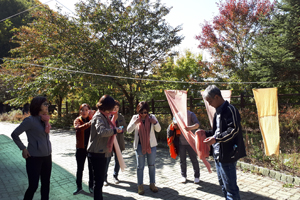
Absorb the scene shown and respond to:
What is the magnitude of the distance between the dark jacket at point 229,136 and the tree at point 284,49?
7.93 meters

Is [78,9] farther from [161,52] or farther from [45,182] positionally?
[45,182]

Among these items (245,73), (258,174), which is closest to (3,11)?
(245,73)

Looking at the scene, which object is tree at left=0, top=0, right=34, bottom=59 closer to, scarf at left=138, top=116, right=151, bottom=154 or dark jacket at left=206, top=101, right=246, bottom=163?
scarf at left=138, top=116, right=151, bottom=154

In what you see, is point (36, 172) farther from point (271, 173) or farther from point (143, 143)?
point (271, 173)

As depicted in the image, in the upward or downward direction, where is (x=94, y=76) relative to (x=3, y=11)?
downward

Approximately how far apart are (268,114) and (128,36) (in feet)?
24.2

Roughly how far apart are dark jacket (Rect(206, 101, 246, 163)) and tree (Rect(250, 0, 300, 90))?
793 cm

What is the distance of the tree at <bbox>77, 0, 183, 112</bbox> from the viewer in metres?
10.9

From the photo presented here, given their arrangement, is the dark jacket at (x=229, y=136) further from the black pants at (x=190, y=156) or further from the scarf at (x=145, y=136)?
the black pants at (x=190, y=156)

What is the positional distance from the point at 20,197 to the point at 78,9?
916 centimetres

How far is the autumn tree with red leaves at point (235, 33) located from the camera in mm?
13828

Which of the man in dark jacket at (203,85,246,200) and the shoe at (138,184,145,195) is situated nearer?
the man in dark jacket at (203,85,246,200)

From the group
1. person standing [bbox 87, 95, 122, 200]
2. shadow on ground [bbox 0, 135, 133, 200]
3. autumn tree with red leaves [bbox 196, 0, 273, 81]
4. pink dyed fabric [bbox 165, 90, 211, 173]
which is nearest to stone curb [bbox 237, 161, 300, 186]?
pink dyed fabric [bbox 165, 90, 211, 173]

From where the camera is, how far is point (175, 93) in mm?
6457
